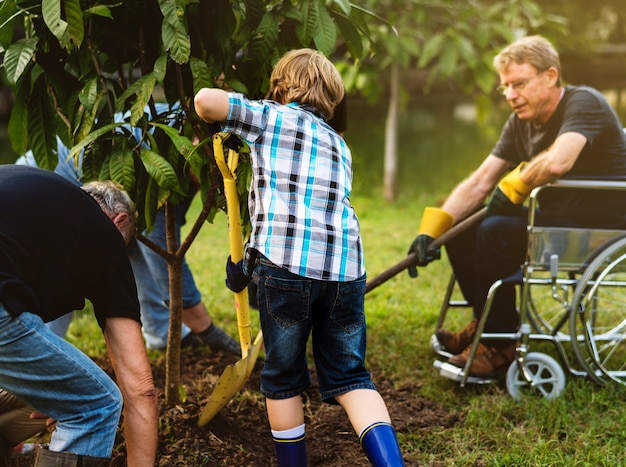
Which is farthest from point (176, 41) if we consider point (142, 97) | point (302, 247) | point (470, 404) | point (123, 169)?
point (470, 404)

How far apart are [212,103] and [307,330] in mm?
725

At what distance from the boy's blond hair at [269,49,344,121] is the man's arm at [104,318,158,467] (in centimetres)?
81

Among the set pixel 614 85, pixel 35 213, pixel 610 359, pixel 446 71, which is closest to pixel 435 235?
pixel 610 359

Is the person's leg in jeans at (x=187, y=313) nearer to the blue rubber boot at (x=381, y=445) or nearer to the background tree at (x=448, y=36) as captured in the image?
the blue rubber boot at (x=381, y=445)

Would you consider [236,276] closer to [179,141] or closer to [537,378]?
[179,141]

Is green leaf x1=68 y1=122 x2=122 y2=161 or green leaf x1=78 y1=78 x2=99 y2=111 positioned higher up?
green leaf x1=78 y1=78 x2=99 y2=111

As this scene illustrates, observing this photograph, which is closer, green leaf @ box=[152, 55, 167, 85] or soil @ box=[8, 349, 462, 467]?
green leaf @ box=[152, 55, 167, 85]

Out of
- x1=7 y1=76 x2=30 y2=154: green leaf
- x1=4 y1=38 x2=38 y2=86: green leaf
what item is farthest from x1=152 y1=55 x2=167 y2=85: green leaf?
x1=7 y1=76 x2=30 y2=154: green leaf

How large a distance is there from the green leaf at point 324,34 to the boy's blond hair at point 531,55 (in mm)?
1134

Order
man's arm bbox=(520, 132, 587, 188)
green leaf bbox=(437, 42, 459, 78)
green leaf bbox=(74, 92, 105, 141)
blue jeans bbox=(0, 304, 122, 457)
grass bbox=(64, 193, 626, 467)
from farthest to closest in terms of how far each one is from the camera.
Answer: green leaf bbox=(437, 42, 459, 78), man's arm bbox=(520, 132, 587, 188), grass bbox=(64, 193, 626, 467), green leaf bbox=(74, 92, 105, 141), blue jeans bbox=(0, 304, 122, 457)

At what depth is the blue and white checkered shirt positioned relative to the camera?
219 centimetres

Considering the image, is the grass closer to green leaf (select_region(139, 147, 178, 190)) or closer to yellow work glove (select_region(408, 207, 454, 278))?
yellow work glove (select_region(408, 207, 454, 278))

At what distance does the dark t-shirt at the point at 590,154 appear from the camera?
127 inches

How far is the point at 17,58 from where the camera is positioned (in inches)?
89.4
